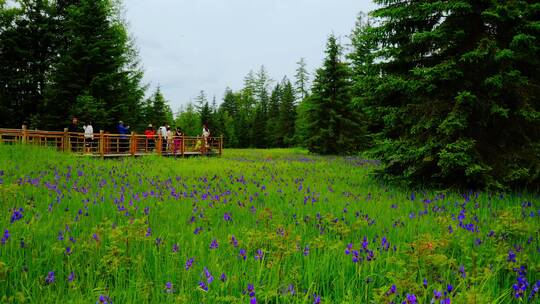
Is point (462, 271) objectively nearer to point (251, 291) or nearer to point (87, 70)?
point (251, 291)

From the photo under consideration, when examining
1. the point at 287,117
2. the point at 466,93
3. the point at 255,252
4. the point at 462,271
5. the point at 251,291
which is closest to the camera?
the point at 251,291

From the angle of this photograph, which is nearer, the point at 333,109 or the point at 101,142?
the point at 101,142

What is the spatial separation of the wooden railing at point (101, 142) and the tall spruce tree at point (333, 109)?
8.65 m

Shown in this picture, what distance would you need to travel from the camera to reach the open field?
290cm

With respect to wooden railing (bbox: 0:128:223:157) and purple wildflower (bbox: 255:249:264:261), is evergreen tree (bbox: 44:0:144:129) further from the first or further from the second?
purple wildflower (bbox: 255:249:264:261)

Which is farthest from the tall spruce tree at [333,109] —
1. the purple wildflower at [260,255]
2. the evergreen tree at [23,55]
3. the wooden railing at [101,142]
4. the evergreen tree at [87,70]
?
the purple wildflower at [260,255]

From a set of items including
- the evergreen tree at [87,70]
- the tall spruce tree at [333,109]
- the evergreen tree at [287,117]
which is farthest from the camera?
the evergreen tree at [287,117]

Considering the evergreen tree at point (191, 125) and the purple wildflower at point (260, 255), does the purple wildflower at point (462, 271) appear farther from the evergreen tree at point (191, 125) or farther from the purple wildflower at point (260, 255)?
the evergreen tree at point (191, 125)

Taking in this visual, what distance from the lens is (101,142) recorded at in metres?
19.6

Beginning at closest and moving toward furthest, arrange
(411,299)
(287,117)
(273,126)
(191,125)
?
1. (411,299)
2. (287,117)
3. (273,126)
4. (191,125)

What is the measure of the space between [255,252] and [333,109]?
1129 inches

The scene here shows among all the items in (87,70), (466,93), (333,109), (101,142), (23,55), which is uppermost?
(23,55)

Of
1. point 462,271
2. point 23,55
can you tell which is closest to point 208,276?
point 462,271

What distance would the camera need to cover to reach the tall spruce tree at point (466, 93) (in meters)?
8.41
